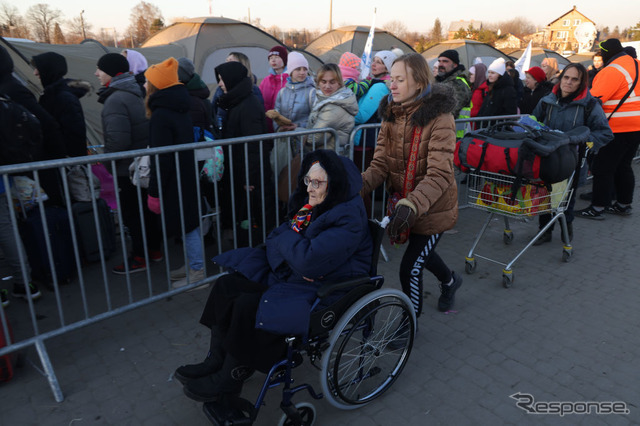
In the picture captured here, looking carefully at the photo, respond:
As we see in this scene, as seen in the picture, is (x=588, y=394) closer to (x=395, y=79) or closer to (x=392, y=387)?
(x=392, y=387)

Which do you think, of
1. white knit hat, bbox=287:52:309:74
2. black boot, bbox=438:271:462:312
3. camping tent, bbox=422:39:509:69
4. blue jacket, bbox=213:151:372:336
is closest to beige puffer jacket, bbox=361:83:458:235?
blue jacket, bbox=213:151:372:336

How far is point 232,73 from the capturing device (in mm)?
4074

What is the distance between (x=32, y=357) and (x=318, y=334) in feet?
6.70

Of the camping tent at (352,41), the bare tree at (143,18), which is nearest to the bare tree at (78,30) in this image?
the bare tree at (143,18)

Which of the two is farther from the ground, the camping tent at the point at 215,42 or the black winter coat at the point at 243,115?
the camping tent at the point at 215,42

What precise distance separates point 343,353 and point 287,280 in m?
0.50

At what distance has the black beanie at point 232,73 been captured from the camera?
13.4 feet

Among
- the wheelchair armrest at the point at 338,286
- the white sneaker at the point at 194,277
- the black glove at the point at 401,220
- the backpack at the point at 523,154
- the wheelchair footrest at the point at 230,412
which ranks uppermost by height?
the backpack at the point at 523,154

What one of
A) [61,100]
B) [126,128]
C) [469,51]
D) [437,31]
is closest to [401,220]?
[126,128]

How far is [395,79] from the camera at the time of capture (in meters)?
2.85

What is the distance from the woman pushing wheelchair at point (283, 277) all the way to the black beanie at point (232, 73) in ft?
6.41

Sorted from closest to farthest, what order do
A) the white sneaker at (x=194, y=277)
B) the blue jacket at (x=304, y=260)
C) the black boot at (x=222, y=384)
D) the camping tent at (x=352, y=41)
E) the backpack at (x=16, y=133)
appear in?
the blue jacket at (x=304, y=260) → the black boot at (x=222, y=384) → the backpack at (x=16, y=133) → the white sneaker at (x=194, y=277) → the camping tent at (x=352, y=41)

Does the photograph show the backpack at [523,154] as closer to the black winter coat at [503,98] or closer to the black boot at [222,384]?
the black boot at [222,384]

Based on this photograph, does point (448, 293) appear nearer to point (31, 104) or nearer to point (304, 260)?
point (304, 260)
